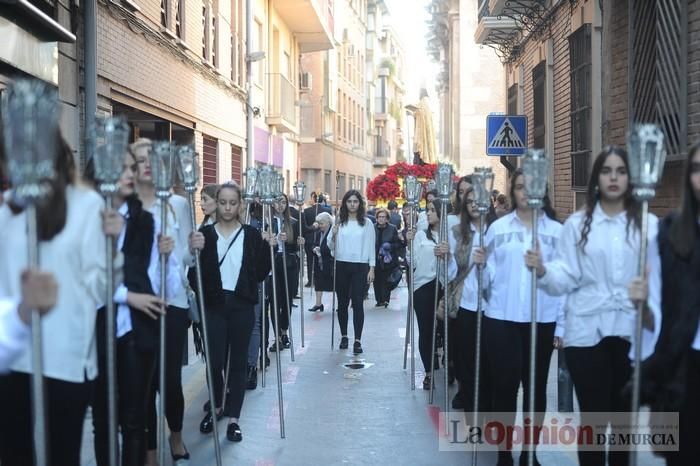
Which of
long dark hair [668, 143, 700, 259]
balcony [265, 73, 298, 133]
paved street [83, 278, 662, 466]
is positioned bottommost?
paved street [83, 278, 662, 466]

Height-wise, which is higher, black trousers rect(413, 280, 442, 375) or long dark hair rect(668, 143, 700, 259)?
long dark hair rect(668, 143, 700, 259)

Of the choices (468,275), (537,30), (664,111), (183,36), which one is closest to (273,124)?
(183,36)

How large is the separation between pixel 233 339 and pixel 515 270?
234cm

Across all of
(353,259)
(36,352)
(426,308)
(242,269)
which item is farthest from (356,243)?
(36,352)

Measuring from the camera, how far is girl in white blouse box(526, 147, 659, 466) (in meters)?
4.88

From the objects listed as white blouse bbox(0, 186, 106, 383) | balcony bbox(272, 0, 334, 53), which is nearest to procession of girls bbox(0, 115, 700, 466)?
white blouse bbox(0, 186, 106, 383)

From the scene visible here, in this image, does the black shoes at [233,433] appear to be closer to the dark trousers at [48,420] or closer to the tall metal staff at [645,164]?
the dark trousers at [48,420]

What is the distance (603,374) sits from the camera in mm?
4930

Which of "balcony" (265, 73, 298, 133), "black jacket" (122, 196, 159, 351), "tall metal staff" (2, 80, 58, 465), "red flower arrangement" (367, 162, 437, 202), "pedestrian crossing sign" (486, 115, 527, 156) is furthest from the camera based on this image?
"balcony" (265, 73, 298, 133)

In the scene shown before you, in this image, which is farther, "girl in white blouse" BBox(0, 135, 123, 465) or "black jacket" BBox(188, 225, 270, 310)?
"black jacket" BBox(188, 225, 270, 310)

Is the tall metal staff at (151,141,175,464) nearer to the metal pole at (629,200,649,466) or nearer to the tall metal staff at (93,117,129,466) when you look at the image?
the tall metal staff at (93,117,129,466)

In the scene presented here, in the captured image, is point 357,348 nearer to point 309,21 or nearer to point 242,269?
point 242,269

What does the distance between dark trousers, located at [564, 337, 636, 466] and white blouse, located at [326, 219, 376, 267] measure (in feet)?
22.0

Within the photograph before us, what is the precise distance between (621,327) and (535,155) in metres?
1.04
